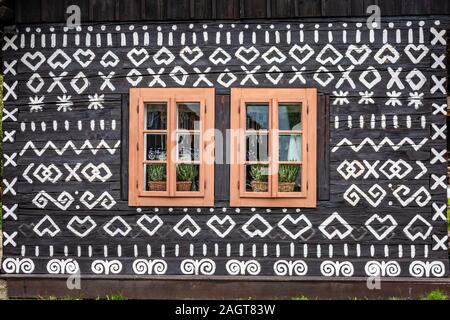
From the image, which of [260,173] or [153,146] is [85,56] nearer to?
[153,146]

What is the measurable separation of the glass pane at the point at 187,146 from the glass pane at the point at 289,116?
97cm

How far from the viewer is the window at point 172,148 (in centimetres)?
640

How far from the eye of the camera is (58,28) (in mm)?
6648

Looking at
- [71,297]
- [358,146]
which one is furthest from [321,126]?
[71,297]

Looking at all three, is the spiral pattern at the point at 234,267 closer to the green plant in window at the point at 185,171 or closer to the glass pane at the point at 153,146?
the green plant in window at the point at 185,171

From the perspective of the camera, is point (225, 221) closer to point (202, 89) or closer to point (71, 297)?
point (202, 89)

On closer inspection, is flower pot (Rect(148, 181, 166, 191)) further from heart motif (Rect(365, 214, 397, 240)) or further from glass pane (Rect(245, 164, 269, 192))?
heart motif (Rect(365, 214, 397, 240))

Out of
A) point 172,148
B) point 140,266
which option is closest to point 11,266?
point 140,266

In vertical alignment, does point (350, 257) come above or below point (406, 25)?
below

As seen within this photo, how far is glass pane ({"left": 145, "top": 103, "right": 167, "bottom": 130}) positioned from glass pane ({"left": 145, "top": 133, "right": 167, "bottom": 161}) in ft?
0.34

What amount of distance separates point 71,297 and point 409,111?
436 cm

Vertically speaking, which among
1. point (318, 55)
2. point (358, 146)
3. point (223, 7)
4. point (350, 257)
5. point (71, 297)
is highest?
point (223, 7)

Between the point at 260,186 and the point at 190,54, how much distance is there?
1.71 meters

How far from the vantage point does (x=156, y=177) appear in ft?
21.3
